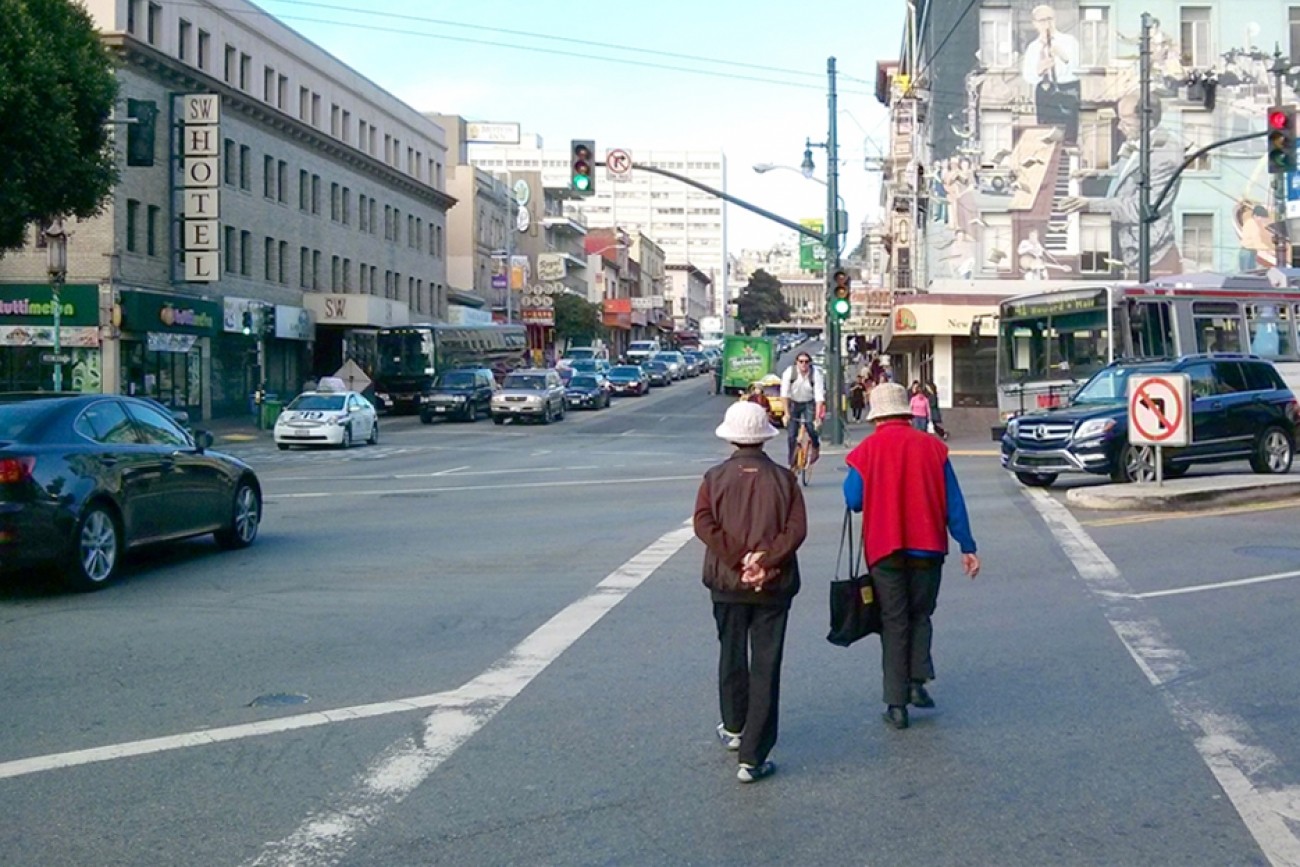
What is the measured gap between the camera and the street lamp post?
123ft

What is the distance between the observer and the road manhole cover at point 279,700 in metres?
8.27

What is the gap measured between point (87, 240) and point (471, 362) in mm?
18731

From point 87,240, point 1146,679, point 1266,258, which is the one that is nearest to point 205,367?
point 87,240

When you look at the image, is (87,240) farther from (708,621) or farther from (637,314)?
(637,314)

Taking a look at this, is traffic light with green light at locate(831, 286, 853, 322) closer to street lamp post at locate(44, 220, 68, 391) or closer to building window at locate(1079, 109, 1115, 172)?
building window at locate(1079, 109, 1115, 172)

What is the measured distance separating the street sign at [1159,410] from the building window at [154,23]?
116 feet

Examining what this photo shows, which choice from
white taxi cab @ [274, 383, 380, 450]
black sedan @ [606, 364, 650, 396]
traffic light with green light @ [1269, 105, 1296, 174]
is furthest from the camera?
black sedan @ [606, 364, 650, 396]

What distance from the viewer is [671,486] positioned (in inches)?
907

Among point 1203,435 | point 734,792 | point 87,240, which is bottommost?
point 734,792

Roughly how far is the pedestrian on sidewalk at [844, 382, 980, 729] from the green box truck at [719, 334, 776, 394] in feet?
193

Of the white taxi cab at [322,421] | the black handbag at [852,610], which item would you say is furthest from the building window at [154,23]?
the black handbag at [852,610]

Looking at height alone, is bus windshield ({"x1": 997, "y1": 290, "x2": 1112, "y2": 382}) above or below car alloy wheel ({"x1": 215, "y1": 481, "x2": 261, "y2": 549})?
above

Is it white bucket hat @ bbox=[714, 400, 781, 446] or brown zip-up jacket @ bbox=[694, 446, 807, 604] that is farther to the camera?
white bucket hat @ bbox=[714, 400, 781, 446]

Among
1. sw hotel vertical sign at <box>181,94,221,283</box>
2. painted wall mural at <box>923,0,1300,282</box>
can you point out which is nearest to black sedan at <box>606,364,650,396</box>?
painted wall mural at <box>923,0,1300,282</box>
